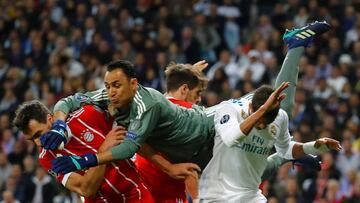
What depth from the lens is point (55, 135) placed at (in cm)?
777

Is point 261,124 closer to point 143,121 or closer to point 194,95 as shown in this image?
point 143,121

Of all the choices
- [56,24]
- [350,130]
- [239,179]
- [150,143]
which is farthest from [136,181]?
[56,24]

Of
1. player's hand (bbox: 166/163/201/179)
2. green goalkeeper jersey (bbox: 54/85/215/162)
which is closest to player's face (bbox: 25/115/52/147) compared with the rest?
green goalkeeper jersey (bbox: 54/85/215/162)

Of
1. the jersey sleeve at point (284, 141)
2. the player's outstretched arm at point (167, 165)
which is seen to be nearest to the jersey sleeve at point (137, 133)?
the player's outstretched arm at point (167, 165)

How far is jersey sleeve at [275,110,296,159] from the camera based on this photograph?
882 cm

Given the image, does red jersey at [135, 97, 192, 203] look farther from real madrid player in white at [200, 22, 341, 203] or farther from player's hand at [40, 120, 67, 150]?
player's hand at [40, 120, 67, 150]

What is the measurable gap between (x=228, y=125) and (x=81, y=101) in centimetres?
130

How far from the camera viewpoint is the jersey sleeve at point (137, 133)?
7.85 metres

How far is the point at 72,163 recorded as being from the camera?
25.2 feet

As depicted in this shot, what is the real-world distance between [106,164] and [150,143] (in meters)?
0.48

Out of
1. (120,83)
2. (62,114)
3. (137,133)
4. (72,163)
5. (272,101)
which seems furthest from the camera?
(62,114)

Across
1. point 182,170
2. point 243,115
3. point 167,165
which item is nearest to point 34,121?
point 167,165

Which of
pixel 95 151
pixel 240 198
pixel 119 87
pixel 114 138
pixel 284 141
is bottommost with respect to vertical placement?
pixel 240 198

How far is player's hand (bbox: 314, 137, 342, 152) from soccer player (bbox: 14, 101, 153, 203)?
1.64m
